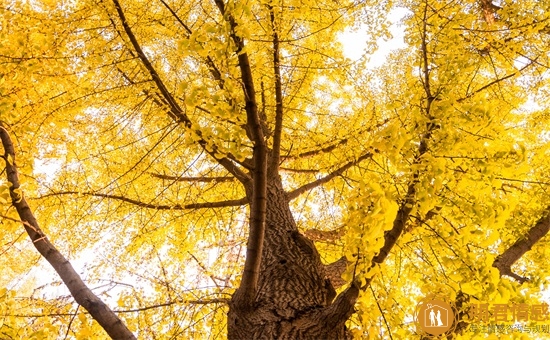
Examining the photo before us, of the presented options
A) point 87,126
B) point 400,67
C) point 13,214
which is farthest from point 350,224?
point 400,67

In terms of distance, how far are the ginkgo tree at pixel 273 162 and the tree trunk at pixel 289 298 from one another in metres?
0.01

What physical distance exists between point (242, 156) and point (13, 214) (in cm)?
151

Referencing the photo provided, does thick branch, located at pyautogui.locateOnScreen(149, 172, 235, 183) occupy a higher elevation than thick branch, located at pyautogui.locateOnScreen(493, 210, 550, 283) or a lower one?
higher

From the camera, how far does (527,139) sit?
539 cm

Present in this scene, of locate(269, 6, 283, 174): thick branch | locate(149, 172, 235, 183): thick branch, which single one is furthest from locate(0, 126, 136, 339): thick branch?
locate(149, 172, 235, 183): thick branch

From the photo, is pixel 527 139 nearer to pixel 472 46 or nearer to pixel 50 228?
pixel 472 46

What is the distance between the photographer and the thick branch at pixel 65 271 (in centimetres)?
206

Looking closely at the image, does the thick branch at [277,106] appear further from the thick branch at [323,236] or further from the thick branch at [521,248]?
the thick branch at [521,248]

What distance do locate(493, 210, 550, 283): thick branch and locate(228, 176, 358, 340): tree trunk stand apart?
1762 millimetres

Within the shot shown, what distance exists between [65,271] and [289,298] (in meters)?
1.31

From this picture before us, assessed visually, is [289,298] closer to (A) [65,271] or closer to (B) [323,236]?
(A) [65,271]

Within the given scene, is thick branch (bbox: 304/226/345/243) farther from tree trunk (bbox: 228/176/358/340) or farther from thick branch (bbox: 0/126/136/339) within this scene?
thick branch (bbox: 0/126/136/339)

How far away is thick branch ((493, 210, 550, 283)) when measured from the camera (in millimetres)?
3678

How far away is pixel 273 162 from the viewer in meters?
3.32
